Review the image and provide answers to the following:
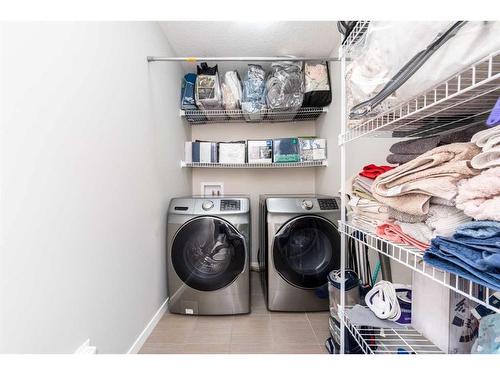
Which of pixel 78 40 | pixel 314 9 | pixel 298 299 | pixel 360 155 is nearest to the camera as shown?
pixel 314 9

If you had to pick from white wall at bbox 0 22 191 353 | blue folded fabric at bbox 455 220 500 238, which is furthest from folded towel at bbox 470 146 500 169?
white wall at bbox 0 22 191 353

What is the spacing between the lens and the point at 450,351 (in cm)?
74

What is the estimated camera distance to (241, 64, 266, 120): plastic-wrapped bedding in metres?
1.99

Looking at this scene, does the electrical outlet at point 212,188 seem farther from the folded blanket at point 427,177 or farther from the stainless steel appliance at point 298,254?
the folded blanket at point 427,177

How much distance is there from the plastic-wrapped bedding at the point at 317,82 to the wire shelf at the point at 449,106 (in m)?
1.09

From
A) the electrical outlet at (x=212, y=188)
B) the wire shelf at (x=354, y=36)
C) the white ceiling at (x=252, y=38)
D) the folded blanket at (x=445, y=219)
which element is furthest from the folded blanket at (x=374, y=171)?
the electrical outlet at (x=212, y=188)

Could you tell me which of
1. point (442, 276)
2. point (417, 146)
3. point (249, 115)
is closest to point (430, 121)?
point (417, 146)

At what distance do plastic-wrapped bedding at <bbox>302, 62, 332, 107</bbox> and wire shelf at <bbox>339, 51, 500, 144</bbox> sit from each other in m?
1.09

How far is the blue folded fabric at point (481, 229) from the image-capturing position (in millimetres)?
450

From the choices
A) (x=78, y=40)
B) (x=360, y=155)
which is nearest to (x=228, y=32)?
(x=78, y=40)

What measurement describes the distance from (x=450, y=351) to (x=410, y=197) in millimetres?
529

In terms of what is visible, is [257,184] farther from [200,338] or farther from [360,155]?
[200,338]

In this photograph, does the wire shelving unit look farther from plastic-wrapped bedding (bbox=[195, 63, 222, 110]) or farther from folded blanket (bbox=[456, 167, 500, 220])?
plastic-wrapped bedding (bbox=[195, 63, 222, 110])

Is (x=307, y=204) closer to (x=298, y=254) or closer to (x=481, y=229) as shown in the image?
(x=298, y=254)
